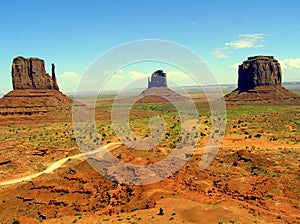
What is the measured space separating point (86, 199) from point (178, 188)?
864cm

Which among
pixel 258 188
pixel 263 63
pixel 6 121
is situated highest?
pixel 263 63

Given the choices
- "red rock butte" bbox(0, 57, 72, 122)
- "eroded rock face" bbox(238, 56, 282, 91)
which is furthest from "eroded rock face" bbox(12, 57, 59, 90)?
"eroded rock face" bbox(238, 56, 282, 91)

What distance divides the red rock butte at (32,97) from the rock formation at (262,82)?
8030cm

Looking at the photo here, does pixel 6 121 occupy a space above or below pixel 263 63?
below

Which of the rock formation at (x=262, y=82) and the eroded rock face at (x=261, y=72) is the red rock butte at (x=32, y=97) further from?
the eroded rock face at (x=261, y=72)

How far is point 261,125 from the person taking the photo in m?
66.7

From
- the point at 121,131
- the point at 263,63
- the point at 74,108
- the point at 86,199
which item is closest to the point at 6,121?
the point at 74,108

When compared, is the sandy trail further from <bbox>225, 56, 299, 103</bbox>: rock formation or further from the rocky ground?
<bbox>225, 56, 299, 103</bbox>: rock formation

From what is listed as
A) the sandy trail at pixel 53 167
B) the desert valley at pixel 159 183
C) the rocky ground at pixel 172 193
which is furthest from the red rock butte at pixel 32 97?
the rocky ground at pixel 172 193

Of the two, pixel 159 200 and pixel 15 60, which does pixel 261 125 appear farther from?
pixel 15 60

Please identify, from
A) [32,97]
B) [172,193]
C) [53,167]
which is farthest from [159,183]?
[32,97]

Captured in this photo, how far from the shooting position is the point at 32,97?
95375 millimetres

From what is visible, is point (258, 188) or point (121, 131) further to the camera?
point (121, 131)

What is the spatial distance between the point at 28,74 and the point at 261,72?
102910 millimetres
